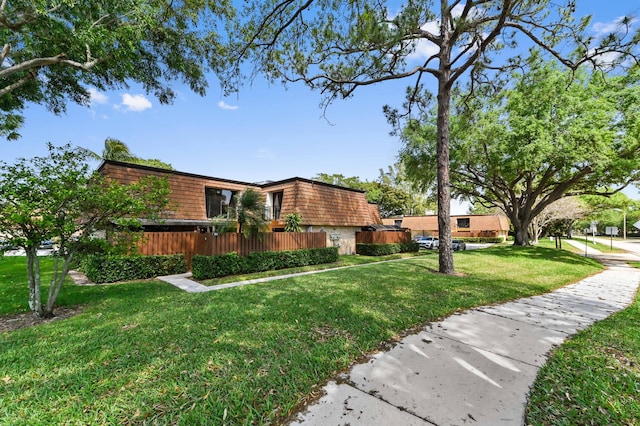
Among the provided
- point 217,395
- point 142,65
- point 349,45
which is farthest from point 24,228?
point 349,45

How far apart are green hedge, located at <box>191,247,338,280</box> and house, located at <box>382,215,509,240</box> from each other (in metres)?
28.2

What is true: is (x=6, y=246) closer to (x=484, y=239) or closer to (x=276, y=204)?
(x=276, y=204)

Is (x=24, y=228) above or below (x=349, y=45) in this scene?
below

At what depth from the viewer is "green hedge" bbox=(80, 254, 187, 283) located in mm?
8172

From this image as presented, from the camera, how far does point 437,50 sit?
28.1 ft

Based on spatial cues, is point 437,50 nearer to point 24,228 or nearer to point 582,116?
point 582,116

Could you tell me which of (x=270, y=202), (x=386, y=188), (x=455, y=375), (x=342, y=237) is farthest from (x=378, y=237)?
(x=386, y=188)

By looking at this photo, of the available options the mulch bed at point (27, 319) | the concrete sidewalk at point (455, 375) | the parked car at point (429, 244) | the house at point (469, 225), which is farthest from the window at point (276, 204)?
the house at point (469, 225)

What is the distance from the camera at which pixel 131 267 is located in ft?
28.5

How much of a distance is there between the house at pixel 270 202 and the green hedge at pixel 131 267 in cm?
177

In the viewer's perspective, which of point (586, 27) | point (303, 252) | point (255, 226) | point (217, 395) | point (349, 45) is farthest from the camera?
point (303, 252)

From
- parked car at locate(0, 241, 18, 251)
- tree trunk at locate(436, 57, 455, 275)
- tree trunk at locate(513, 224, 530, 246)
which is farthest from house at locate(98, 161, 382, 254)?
tree trunk at locate(513, 224, 530, 246)

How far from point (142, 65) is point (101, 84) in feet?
6.18

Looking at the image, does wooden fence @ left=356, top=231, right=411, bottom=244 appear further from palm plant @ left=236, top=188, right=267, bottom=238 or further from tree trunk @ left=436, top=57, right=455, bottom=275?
palm plant @ left=236, top=188, right=267, bottom=238
